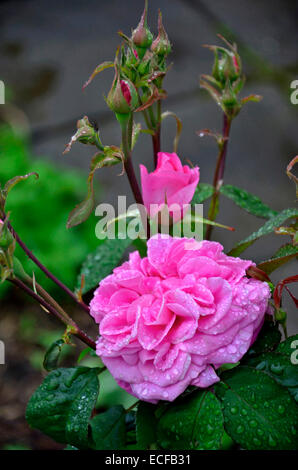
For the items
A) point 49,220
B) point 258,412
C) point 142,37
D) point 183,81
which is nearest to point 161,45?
point 142,37

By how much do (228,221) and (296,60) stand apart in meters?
0.92

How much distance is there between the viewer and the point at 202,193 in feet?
1.69

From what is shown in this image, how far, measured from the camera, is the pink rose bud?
1.42 feet

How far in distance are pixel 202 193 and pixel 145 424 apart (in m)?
0.21

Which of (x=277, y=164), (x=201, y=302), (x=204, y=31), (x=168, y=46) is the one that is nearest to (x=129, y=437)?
(x=201, y=302)

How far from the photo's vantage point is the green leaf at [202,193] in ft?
1.67

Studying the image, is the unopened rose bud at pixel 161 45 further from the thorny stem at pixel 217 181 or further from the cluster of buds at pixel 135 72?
the thorny stem at pixel 217 181

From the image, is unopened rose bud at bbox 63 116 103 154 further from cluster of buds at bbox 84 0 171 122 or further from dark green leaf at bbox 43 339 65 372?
dark green leaf at bbox 43 339 65 372

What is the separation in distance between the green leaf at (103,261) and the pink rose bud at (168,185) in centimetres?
9

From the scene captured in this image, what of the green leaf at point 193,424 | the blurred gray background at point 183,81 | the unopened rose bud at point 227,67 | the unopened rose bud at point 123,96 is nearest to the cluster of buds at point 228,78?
the unopened rose bud at point 227,67

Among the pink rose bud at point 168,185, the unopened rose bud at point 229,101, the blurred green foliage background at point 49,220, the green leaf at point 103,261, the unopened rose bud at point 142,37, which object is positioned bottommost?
the blurred green foliage background at point 49,220

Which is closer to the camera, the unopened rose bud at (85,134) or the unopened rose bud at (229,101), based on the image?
the unopened rose bud at (85,134)

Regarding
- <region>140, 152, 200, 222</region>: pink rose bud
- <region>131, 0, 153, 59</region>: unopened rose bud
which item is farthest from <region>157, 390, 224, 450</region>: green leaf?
<region>131, 0, 153, 59</region>: unopened rose bud

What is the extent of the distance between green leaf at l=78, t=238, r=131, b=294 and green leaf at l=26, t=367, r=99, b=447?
101mm
